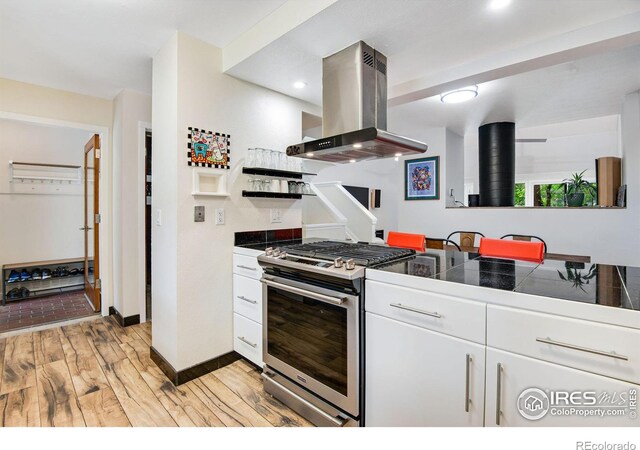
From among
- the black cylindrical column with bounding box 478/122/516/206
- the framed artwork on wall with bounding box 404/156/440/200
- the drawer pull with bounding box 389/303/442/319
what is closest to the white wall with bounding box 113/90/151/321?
the drawer pull with bounding box 389/303/442/319

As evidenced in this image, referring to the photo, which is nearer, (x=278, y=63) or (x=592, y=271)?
(x=592, y=271)

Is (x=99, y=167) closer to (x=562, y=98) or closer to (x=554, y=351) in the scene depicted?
(x=554, y=351)

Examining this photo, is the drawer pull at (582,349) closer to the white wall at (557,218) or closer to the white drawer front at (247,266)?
the white drawer front at (247,266)

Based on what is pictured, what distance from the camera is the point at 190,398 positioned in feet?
6.63

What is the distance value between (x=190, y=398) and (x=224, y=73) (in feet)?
7.88

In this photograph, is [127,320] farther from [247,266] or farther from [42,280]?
[42,280]

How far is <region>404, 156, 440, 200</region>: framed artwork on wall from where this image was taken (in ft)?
16.0

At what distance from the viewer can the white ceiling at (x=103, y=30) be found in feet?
6.21

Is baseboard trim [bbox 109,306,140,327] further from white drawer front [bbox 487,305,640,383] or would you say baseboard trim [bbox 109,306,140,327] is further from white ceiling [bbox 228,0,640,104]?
white drawer front [bbox 487,305,640,383]

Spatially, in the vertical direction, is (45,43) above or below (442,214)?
above

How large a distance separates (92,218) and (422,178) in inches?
188

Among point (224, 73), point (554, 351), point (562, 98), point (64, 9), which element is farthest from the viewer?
point (562, 98)

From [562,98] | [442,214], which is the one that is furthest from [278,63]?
[442,214]

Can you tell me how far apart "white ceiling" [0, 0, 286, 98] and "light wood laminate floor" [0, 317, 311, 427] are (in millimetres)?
2478
